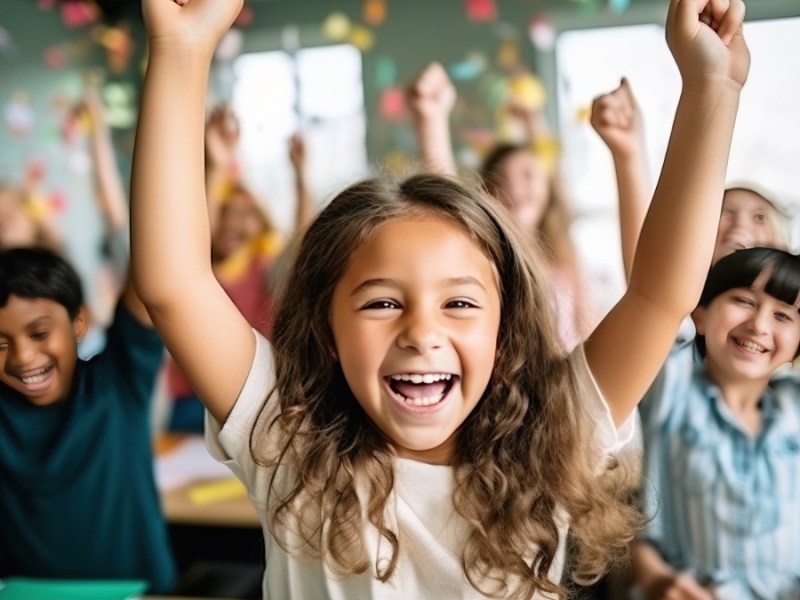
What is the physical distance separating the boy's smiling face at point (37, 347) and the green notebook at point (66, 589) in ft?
0.63

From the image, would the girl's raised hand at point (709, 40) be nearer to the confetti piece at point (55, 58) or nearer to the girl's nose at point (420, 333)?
the girl's nose at point (420, 333)

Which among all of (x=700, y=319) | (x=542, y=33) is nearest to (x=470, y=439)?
(x=700, y=319)

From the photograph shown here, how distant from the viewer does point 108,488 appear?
77cm

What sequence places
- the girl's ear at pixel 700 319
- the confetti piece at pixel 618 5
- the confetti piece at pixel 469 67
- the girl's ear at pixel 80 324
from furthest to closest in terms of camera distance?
the confetti piece at pixel 469 67, the confetti piece at pixel 618 5, the girl's ear at pixel 80 324, the girl's ear at pixel 700 319

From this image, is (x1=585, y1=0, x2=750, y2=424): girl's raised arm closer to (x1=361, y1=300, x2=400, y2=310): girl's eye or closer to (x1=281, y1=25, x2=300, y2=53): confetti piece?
(x1=361, y1=300, x2=400, y2=310): girl's eye

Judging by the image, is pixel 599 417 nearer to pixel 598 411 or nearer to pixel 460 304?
pixel 598 411

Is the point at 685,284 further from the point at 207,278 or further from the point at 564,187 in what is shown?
the point at 564,187

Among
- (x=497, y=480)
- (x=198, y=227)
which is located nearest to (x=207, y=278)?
(x=198, y=227)

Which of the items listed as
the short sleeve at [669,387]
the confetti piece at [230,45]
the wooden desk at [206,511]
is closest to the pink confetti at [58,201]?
the confetti piece at [230,45]

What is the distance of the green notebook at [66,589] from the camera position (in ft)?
2.42

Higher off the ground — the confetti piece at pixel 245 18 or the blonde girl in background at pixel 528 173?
the confetti piece at pixel 245 18

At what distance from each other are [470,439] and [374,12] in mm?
618

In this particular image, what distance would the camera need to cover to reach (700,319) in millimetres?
597

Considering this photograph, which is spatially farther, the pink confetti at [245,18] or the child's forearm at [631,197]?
the pink confetti at [245,18]
